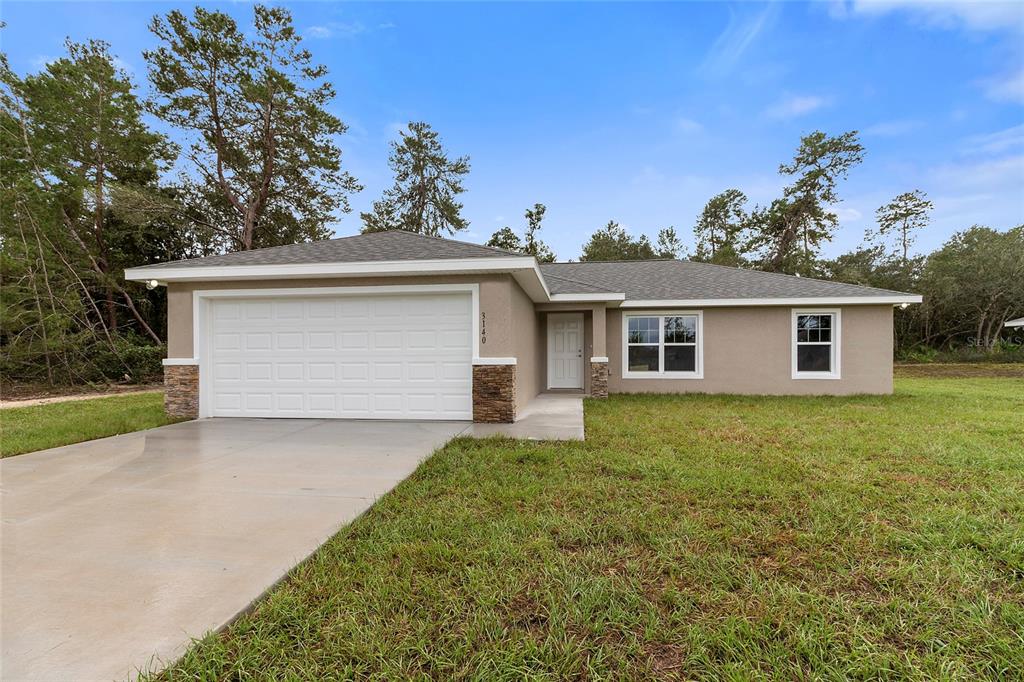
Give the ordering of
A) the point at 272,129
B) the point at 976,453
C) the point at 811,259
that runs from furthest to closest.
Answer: the point at 811,259, the point at 272,129, the point at 976,453

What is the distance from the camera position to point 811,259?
2820cm

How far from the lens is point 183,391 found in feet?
25.6

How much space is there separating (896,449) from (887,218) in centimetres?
3246

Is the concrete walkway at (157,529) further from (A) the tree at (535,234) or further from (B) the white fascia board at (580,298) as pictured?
(A) the tree at (535,234)

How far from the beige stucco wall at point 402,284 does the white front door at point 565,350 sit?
13.4 feet

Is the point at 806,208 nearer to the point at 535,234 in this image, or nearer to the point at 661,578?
the point at 535,234

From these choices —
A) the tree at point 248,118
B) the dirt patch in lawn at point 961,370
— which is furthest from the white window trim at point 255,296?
the dirt patch in lawn at point 961,370

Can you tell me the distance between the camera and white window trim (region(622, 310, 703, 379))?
37.2ft

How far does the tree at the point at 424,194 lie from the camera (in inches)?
1077

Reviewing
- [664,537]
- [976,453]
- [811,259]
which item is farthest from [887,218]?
[664,537]

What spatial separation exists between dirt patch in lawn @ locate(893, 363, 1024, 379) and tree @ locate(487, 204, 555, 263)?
20081 millimetres

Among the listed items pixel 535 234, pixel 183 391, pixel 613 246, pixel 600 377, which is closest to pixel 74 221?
pixel 183 391

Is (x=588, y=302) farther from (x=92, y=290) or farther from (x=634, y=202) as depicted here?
(x=92, y=290)

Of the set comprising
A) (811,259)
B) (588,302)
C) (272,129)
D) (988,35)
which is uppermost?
(272,129)
